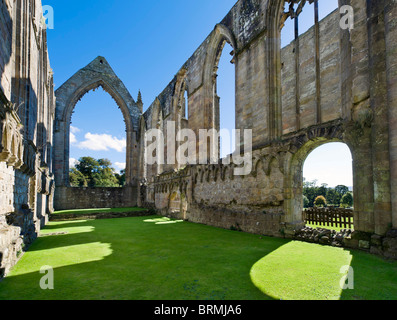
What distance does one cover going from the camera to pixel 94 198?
18.9 m

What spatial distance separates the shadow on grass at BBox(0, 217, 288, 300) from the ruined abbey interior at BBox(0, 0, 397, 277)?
53 cm

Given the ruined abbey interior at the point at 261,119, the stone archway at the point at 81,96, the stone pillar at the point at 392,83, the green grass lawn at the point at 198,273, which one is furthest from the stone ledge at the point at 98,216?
the stone pillar at the point at 392,83

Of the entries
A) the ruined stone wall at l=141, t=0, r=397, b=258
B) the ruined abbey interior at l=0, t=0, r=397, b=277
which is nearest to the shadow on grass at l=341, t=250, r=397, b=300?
the ruined abbey interior at l=0, t=0, r=397, b=277

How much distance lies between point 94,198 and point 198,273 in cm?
1776

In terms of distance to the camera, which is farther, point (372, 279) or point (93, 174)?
point (93, 174)

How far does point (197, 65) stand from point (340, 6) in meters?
7.58

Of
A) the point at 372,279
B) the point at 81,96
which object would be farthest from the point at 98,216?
the point at 372,279

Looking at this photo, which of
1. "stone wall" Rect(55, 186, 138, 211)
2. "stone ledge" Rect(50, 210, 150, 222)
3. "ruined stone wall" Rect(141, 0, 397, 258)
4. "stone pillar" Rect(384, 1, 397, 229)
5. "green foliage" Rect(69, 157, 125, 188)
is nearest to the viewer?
"stone pillar" Rect(384, 1, 397, 229)

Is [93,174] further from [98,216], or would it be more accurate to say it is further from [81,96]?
[98,216]

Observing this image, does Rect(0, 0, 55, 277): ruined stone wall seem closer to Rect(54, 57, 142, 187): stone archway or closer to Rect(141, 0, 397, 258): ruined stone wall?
Rect(141, 0, 397, 258): ruined stone wall

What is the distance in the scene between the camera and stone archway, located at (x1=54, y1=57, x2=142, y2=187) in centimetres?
→ 1805

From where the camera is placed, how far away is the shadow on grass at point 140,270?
8.42ft

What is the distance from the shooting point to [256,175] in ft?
23.9
